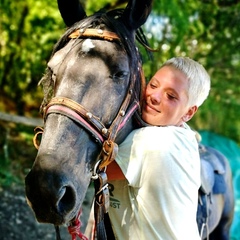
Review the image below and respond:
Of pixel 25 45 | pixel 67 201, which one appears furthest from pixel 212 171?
pixel 25 45

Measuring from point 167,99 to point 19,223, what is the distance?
369cm

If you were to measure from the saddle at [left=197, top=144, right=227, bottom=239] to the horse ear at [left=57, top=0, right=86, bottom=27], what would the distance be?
53.9 inches

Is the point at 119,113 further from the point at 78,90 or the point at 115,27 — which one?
the point at 115,27

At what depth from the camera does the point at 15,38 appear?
787 cm

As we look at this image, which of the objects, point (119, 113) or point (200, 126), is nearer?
point (119, 113)

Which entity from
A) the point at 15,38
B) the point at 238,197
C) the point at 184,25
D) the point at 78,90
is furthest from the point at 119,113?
the point at 15,38

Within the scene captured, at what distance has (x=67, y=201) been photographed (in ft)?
4.34

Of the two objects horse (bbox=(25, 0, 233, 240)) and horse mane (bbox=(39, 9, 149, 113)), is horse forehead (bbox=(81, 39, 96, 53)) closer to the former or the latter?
horse (bbox=(25, 0, 233, 240))

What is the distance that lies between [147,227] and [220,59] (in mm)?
6560

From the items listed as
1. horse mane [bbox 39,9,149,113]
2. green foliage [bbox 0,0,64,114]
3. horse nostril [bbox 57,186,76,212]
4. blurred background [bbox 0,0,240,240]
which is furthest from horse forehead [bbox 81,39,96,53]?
green foliage [bbox 0,0,64,114]

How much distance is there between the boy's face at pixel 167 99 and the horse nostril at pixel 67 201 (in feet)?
1.83

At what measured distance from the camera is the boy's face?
1.69 meters

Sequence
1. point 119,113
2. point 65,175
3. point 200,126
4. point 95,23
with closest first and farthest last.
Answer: point 65,175 < point 119,113 < point 95,23 < point 200,126

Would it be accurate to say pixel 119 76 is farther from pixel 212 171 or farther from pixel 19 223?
pixel 19 223
